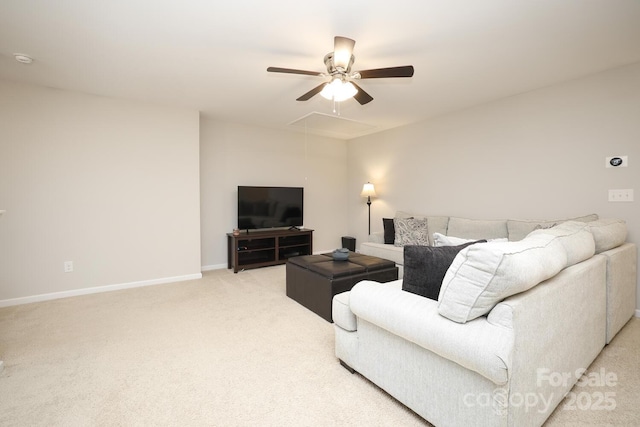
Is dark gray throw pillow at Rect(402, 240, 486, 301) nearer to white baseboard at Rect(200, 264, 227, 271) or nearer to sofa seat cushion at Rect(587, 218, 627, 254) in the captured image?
sofa seat cushion at Rect(587, 218, 627, 254)

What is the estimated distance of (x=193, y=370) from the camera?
196 cm

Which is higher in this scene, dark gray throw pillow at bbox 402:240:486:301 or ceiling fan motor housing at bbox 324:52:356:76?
ceiling fan motor housing at bbox 324:52:356:76

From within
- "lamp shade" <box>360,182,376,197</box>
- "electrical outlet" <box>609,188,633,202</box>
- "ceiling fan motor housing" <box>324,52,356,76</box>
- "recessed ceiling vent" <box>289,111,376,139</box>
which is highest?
"recessed ceiling vent" <box>289,111,376,139</box>

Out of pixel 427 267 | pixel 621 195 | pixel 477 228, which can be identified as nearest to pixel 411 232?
pixel 477 228

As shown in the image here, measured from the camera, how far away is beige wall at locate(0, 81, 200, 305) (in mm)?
3164

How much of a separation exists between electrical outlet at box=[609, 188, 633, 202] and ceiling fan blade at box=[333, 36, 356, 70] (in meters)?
2.88

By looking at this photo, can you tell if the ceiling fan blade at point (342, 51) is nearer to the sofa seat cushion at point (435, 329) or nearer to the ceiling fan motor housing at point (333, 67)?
the ceiling fan motor housing at point (333, 67)

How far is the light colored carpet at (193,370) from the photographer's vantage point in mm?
1556

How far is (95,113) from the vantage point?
11.5 feet

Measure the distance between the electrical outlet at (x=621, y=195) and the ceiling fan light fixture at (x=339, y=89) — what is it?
107 inches

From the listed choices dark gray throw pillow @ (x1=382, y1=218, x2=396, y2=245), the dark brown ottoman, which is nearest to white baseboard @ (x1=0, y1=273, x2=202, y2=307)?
the dark brown ottoman

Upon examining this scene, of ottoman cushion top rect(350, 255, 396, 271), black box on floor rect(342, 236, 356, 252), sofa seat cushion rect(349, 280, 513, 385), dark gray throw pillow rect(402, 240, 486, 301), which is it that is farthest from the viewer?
black box on floor rect(342, 236, 356, 252)

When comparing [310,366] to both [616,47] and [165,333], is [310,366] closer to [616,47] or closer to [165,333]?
[165,333]

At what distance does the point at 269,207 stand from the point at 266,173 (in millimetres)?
647
